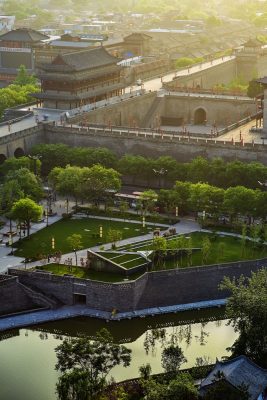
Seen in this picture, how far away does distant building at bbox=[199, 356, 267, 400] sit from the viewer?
3719cm

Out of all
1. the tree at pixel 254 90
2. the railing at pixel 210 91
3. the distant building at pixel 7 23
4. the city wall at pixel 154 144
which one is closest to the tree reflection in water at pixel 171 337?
the city wall at pixel 154 144

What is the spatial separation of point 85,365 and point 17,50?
7323cm

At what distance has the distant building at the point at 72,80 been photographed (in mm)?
81000

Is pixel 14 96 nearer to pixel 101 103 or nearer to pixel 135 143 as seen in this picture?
pixel 101 103

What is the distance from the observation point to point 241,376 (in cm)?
3775

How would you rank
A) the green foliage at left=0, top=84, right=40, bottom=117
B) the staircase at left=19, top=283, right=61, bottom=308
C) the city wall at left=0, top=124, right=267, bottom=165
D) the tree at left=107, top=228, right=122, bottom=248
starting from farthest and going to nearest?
the green foliage at left=0, top=84, right=40, bottom=117 → the city wall at left=0, top=124, right=267, bottom=165 → the tree at left=107, top=228, right=122, bottom=248 → the staircase at left=19, top=283, right=61, bottom=308

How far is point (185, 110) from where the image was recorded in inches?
3588

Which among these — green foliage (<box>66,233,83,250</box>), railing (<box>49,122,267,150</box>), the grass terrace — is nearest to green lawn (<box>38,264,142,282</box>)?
the grass terrace

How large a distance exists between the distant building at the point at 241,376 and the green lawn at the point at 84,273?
12.2 meters

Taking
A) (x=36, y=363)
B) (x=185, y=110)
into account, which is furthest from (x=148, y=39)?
(x=36, y=363)

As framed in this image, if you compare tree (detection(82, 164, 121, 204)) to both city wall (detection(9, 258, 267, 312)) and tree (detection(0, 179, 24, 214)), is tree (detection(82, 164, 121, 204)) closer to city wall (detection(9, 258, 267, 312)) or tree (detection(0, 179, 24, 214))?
tree (detection(0, 179, 24, 214))

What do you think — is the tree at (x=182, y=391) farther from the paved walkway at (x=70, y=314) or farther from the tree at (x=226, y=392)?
the paved walkway at (x=70, y=314)

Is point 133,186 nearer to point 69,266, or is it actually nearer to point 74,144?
point 74,144

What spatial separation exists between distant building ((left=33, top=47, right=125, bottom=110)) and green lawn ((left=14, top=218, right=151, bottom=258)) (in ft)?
77.4
